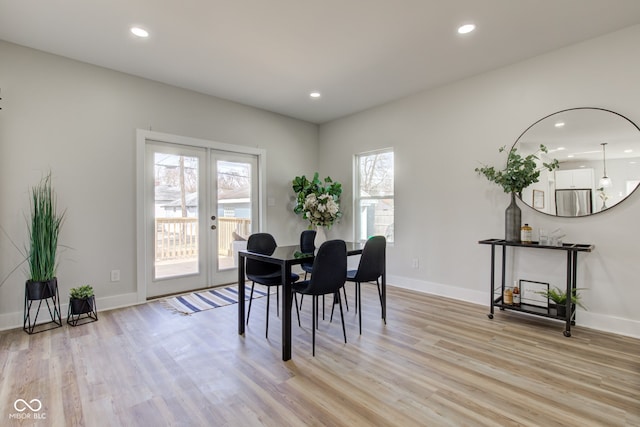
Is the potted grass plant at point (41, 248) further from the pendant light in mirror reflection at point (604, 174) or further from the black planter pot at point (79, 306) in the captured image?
the pendant light in mirror reflection at point (604, 174)

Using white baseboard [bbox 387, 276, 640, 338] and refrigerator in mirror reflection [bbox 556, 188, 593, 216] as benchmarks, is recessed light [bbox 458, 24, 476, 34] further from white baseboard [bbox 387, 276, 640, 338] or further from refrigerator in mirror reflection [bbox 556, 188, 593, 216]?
white baseboard [bbox 387, 276, 640, 338]

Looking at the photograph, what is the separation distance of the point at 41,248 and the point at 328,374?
2.85m

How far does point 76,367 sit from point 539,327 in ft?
12.8

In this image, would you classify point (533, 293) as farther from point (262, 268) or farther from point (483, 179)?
point (262, 268)

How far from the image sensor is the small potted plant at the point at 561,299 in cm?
282

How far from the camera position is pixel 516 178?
3.06 meters

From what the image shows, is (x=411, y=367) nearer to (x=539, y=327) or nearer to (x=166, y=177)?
(x=539, y=327)

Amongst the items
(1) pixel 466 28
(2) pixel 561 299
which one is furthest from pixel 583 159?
(1) pixel 466 28

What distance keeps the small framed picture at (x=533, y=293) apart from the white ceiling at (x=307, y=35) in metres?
2.34

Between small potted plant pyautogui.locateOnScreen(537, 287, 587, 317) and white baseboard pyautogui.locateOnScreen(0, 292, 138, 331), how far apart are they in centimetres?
446

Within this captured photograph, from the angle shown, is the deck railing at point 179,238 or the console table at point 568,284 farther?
the deck railing at point 179,238

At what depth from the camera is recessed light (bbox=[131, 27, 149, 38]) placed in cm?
267

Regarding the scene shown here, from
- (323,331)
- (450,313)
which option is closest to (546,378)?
(450,313)

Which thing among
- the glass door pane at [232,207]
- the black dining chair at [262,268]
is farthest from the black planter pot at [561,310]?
the glass door pane at [232,207]
